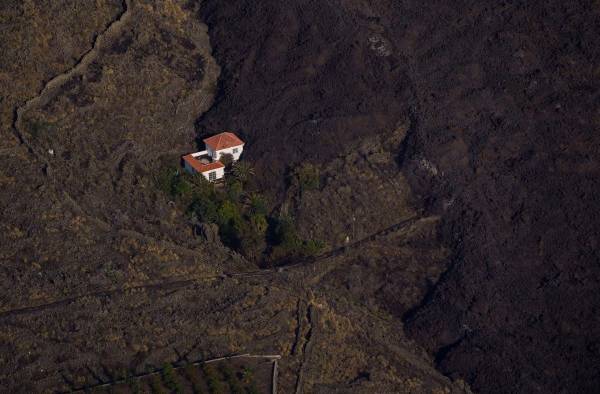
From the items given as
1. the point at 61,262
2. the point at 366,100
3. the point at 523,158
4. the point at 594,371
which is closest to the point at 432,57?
the point at 366,100

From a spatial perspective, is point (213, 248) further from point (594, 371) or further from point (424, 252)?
point (594, 371)

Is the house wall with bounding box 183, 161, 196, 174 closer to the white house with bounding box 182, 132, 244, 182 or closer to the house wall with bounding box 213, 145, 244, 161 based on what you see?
the white house with bounding box 182, 132, 244, 182

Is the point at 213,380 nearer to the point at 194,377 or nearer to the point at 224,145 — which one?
the point at 194,377

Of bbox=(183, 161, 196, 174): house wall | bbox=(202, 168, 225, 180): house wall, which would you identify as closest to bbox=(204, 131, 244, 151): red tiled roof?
bbox=(202, 168, 225, 180): house wall

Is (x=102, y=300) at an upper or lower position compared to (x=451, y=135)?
lower

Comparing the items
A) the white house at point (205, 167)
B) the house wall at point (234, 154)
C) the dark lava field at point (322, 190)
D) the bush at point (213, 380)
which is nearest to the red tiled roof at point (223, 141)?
the house wall at point (234, 154)

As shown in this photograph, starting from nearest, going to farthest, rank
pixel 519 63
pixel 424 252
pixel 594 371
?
pixel 594 371, pixel 424 252, pixel 519 63
